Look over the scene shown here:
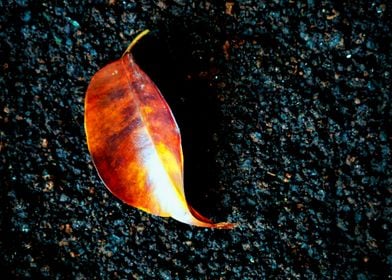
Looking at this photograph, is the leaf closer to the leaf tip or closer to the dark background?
the leaf tip

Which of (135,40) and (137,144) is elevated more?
(135,40)

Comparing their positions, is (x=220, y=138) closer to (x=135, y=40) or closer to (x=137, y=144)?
(x=137, y=144)

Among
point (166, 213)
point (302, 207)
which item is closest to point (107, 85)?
point (166, 213)

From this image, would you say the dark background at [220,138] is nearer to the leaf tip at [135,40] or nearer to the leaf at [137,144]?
the leaf tip at [135,40]

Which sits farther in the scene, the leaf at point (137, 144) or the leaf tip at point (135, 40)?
the leaf tip at point (135, 40)

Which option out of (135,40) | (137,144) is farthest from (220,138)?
(135,40)

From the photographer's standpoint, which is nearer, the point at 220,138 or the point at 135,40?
the point at 135,40

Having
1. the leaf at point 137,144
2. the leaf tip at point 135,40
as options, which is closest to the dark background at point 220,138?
Result: the leaf tip at point 135,40
